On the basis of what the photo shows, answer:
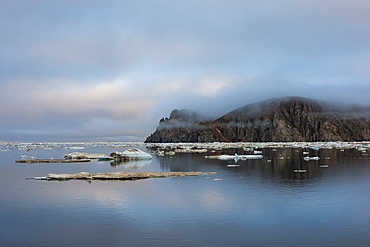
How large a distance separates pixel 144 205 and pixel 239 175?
49.6ft

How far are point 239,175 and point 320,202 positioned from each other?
42.0ft

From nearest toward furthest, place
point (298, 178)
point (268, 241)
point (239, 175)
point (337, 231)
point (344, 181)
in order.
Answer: point (268, 241)
point (337, 231)
point (344, 181)
point (298, 178)
point (239, 175)

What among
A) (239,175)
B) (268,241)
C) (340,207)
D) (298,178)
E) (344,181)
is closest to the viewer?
(268,241)

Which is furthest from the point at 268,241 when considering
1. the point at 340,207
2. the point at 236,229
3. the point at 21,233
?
the point at 21,233

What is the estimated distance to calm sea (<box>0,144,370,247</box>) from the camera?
12555 mm

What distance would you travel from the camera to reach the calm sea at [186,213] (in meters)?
A: 12.6

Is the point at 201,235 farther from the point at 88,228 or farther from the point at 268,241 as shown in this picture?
the point at 88,228

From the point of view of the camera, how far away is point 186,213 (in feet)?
53.8

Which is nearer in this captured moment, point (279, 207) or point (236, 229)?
point (236, 229)

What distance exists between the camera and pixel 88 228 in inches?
551

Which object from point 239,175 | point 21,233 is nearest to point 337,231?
point 21,233

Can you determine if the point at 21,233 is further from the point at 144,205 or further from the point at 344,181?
the point at 344,181

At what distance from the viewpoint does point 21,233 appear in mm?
13461

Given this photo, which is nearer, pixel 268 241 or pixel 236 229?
pixel 268 241
